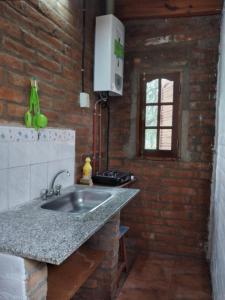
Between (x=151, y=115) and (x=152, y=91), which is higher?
(x=152, y=91)

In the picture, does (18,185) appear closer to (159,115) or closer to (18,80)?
(18,80)

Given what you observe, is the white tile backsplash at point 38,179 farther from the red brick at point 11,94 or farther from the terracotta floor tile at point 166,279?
the terracotta floor tile at point 166,279

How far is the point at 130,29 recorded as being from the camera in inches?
110

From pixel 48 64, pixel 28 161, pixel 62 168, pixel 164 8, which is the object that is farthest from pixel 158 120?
pixel 28 161

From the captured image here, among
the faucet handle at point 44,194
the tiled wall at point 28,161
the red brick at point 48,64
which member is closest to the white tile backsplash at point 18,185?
the tiled wall at point 28,161

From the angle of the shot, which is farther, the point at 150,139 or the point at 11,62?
the point at 150,139

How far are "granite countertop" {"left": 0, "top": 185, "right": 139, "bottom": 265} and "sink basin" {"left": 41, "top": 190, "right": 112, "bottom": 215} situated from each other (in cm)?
28

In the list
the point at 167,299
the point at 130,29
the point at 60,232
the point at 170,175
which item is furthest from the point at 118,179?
the point at 130,29

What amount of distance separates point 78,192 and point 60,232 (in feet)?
2.97

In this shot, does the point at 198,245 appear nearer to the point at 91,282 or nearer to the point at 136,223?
the point at 136,223

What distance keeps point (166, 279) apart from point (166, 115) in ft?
5.25

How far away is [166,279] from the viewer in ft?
7.69

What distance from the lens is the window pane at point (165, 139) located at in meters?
2.74

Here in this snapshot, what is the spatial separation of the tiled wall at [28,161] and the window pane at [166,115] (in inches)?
43.8
